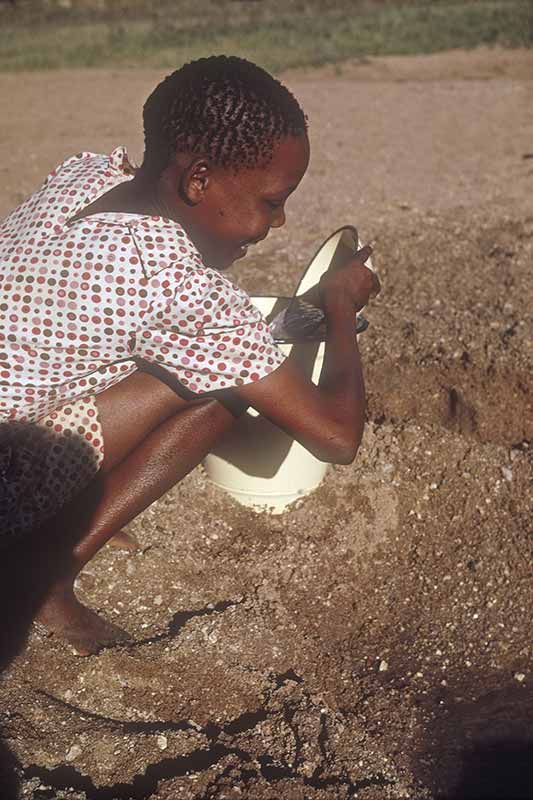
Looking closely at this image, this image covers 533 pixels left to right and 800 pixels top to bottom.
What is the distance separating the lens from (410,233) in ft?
12.5

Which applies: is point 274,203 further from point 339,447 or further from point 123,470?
point 123,470

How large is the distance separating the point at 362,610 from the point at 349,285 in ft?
2.86

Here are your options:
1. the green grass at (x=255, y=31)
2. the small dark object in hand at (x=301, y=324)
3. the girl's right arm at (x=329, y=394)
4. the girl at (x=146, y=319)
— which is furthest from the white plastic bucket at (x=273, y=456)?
the green grass at (x=255, y=31)

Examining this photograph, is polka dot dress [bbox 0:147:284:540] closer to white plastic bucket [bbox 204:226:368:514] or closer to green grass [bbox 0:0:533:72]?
white plastic bucket [bbox 204:226:368:514]

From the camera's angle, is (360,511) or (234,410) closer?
(234,410)

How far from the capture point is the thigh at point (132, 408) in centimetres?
188

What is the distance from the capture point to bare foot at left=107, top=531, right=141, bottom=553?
91.7 inches

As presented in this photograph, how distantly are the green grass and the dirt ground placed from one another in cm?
511

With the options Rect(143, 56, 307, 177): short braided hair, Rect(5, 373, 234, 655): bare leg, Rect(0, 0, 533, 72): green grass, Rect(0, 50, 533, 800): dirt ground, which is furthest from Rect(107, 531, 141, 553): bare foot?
Rect(0, 0, 533, 72): green grass

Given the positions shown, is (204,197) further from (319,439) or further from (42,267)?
(319,439)

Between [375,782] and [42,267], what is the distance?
1.21 m

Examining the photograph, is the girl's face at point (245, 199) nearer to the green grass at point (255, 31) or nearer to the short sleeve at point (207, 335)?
the short sleeve at point (207, 335)

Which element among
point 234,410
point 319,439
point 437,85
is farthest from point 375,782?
point 437,85

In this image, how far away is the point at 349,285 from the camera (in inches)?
77.6
